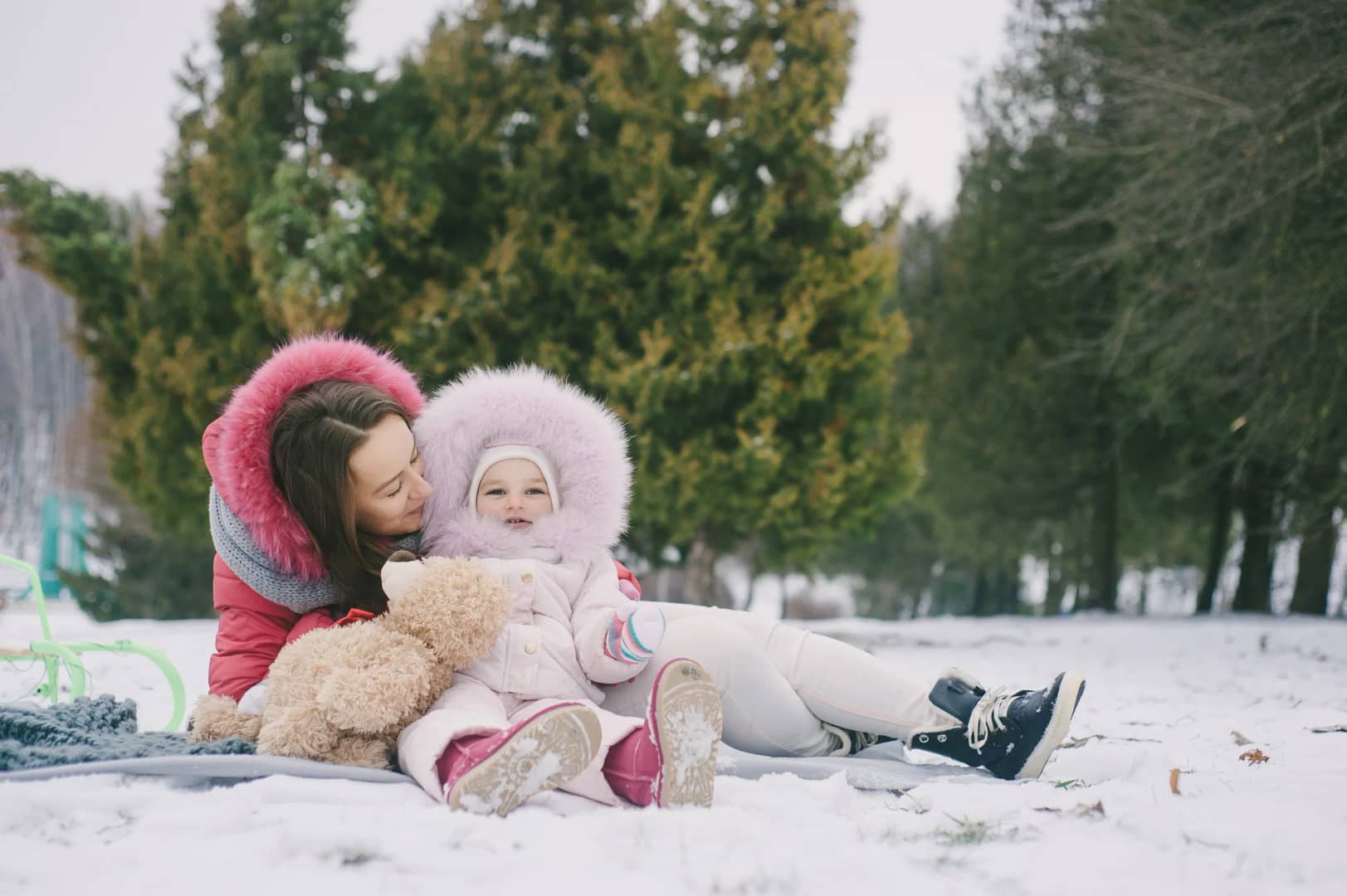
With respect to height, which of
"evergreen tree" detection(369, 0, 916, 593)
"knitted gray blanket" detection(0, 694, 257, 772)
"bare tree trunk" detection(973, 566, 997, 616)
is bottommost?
"bare tree trunk" detection(973, 566, 997, 616)

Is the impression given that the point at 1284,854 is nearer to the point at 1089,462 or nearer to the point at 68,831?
the point at 68,831

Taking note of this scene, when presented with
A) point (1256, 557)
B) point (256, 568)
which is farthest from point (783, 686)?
point (1256, 557)

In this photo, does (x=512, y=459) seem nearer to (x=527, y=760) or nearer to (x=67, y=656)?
(x=527, y=760)

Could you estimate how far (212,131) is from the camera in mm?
10117

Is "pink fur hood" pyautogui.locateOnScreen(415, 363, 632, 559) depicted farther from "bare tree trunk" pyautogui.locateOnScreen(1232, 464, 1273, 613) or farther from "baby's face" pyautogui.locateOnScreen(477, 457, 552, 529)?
"bare tree trunk" pyautogui.locateOnScreen(1232, 464, 1273, 613)

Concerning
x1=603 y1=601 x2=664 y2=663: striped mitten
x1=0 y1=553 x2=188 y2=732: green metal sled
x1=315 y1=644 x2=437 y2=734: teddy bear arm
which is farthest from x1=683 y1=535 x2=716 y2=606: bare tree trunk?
x1=315 y1=644 x2=437 y2=734: teddy bear arm

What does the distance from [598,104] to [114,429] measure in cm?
597

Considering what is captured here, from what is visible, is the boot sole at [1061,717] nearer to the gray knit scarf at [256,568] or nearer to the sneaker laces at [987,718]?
the sneaker laces at [987,718]

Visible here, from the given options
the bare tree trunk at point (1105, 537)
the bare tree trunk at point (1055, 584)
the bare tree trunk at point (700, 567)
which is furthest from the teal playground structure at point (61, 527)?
the bare tree trunk at point (1055, 584)

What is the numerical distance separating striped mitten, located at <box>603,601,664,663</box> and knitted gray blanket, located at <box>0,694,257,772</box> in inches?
35.2

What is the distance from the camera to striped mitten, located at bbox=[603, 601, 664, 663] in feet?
8.08

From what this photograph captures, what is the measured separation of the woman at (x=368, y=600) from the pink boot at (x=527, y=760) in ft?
2.12

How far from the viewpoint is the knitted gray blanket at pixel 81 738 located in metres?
2.19

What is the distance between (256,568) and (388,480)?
423mm
